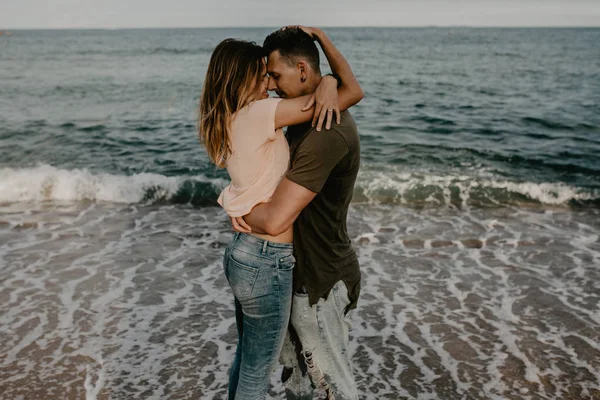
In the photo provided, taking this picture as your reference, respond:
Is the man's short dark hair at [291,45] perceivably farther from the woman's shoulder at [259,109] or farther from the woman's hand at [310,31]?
the woman's shoulder at [259,109]

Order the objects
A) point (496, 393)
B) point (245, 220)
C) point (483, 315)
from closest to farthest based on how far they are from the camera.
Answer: point (245, 220) → point (496, 393) → point (483, 315)

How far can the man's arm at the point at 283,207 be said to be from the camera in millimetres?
2391

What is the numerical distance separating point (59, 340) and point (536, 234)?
6.52 metres

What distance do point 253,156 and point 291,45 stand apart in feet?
1.85

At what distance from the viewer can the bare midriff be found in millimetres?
2572

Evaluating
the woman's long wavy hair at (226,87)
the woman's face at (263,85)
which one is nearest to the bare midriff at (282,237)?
the woman's long wavy hair at (226,87)

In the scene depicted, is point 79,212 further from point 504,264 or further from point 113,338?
point 504,264

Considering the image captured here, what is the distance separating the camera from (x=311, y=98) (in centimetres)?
249

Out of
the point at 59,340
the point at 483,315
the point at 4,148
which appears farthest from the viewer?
the point at 4,148

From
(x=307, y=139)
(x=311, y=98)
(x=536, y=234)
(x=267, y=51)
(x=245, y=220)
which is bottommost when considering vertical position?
(x=536, y=234)

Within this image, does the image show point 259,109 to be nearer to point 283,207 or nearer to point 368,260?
point 283,207

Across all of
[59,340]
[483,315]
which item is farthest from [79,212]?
[483,315]

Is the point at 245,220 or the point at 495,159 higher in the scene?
the point at 245,220

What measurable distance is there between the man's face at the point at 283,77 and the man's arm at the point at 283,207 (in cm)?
51
